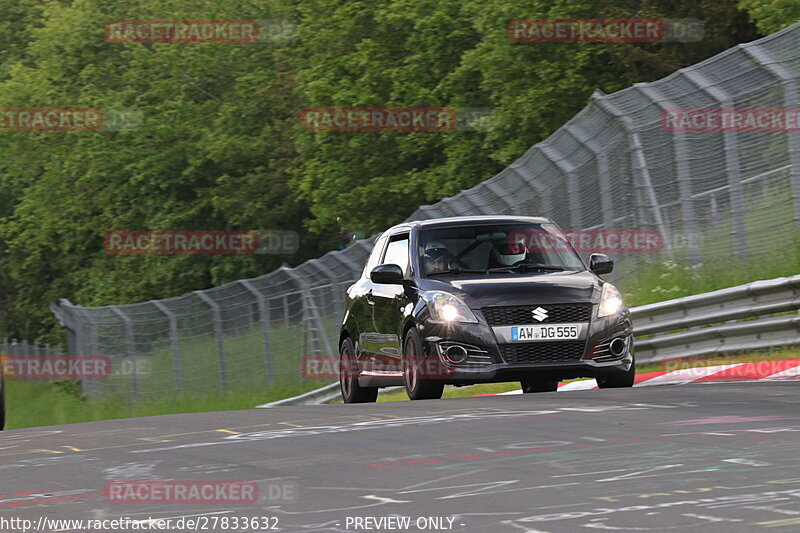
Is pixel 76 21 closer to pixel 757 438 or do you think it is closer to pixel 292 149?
pixel 292 149

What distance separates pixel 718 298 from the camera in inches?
589

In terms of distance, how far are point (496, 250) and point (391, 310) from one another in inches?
43.4

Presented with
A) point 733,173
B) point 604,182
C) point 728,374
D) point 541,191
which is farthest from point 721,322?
point 541,191

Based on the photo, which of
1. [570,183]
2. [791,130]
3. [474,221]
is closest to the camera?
Result: [474,221]

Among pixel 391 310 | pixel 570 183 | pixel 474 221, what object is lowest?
pixel 391 310

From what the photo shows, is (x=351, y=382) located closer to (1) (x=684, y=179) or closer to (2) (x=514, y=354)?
(2) (x=514, y=354)

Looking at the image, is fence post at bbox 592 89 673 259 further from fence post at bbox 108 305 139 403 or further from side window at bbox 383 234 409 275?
fence post at bbox 108 305 139 403

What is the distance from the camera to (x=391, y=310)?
14.1 meters

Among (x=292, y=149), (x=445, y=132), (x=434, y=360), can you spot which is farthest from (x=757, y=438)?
(x=292, y=149)

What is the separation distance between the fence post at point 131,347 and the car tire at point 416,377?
18.9 metres

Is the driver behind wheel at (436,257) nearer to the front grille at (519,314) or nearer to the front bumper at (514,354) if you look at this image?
the front bumper at (514,354)

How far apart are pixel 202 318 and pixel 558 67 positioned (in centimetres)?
1438

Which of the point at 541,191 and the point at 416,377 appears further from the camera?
the point at 541,191

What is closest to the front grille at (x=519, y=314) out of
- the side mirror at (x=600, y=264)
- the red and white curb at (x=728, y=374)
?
the side mirror at (x=600, y=264)
